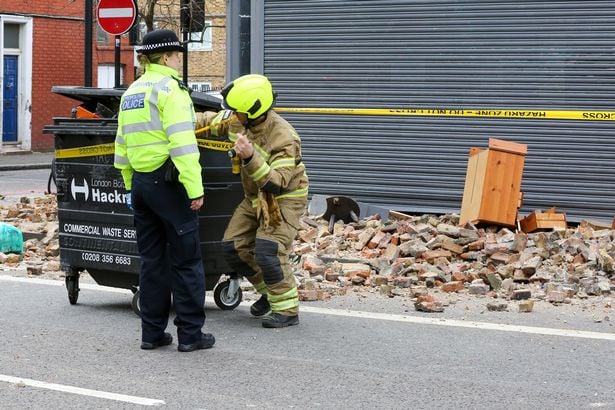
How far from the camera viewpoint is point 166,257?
22.9 ft

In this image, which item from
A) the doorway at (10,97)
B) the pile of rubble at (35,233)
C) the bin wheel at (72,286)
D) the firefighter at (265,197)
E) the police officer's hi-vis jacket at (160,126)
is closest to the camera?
the police officer's hi-vis jacket at (160,126)

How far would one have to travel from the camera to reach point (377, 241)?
436 inches

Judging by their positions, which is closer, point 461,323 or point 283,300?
point 283,300

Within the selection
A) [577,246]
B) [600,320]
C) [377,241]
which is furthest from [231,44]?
[600,320]

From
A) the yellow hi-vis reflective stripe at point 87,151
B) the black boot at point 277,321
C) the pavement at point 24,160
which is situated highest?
the yellow hi-vis reflective stripe at point 87,151

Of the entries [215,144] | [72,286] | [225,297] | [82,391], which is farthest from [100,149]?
[82,391]

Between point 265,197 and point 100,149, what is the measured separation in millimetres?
1486

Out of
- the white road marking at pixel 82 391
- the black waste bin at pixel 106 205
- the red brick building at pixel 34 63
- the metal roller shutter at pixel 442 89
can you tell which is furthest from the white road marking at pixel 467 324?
the red brick building at pixel 34 63

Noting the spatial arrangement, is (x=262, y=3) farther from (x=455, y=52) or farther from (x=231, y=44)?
(x=455, y=52)

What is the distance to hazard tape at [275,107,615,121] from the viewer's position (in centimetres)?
1271

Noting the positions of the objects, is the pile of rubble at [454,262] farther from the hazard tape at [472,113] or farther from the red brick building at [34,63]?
the red brick building at [34,63]

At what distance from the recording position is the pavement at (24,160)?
25.6 m

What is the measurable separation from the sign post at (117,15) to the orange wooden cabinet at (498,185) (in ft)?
14.3

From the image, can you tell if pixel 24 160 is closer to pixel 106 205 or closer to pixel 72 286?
pixel 72 286
